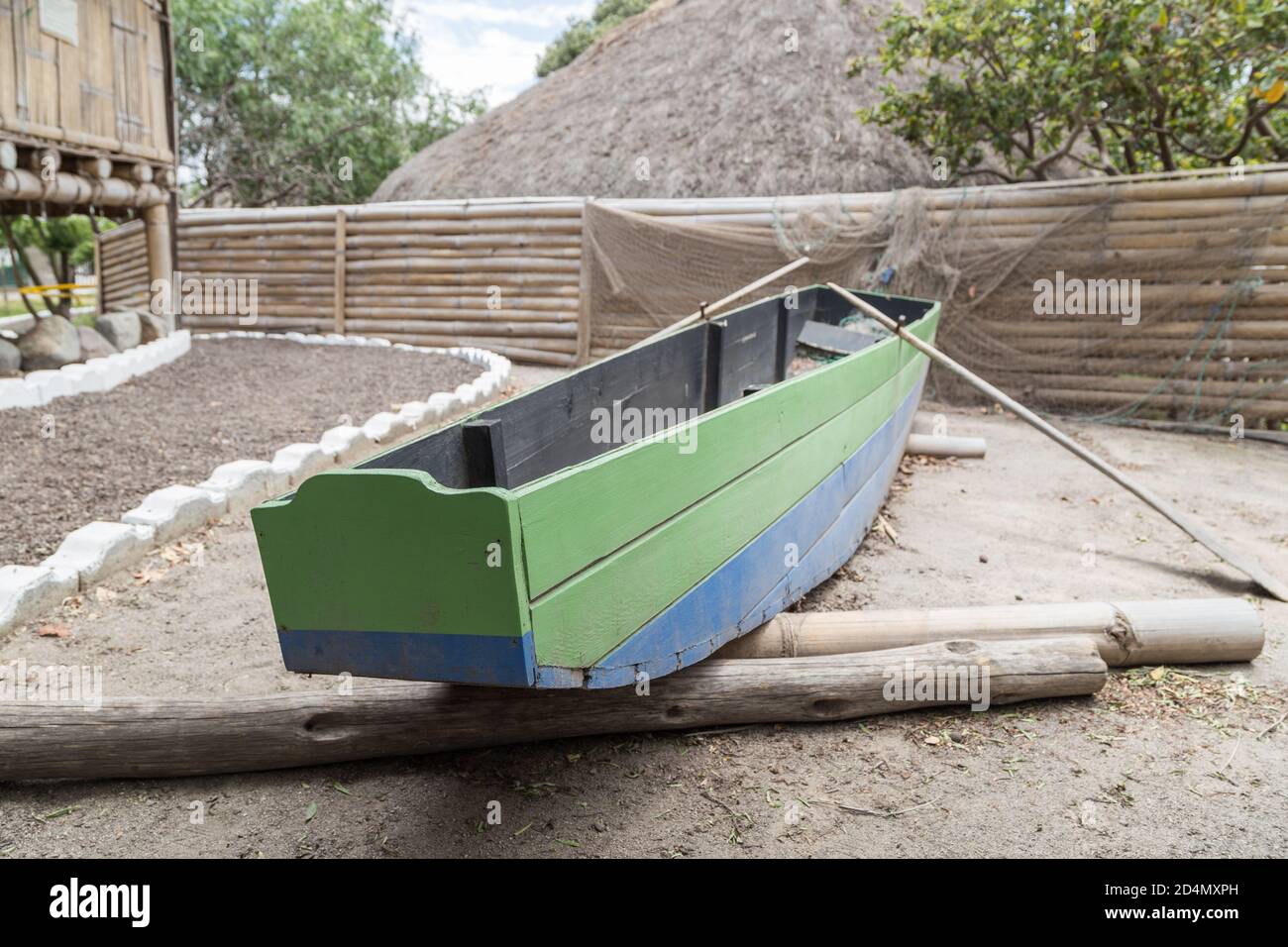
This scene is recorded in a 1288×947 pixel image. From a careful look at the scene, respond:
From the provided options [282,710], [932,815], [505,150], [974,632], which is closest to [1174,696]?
[974,632]

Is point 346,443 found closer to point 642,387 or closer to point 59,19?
point 642,387

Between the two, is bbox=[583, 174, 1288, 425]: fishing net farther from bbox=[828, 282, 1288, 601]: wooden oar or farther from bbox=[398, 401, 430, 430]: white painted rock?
bbox=[398, 401, 430, 430]: white painted rock

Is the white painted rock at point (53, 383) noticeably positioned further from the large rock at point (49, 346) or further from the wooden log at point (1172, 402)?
the wooden log at point (1172, 402)

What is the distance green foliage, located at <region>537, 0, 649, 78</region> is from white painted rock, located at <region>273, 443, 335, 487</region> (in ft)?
66.9

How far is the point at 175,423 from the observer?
607cm

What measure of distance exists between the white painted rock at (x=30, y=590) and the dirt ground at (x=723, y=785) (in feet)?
0.25

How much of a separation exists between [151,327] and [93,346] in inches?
44.0

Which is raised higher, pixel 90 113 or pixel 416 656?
pixel 90 113

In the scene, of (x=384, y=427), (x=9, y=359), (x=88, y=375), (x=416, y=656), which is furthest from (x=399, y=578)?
(x=9, y=359)

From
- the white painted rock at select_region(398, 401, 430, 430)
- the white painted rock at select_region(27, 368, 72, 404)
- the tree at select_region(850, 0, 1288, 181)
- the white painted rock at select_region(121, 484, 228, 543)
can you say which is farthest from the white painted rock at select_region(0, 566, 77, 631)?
the tree at select_region(850, 0, 1288, 181)

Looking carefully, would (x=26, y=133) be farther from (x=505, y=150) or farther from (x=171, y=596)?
(x=505, y=150)

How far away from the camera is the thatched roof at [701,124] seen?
38.8 ft

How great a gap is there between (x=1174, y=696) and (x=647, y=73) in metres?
13.4

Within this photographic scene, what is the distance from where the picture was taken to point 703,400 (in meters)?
4.80
